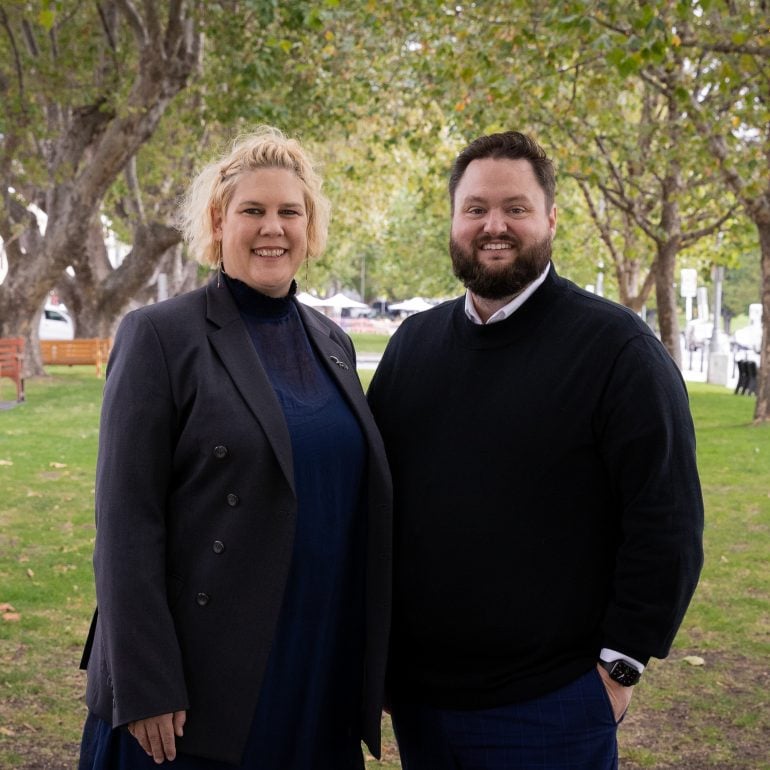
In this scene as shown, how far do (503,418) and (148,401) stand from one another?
3.11 feet

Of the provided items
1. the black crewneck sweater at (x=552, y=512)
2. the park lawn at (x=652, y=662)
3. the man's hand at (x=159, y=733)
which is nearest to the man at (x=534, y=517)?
the black crewneck sweater at (x=552, y=512)

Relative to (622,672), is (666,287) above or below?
above

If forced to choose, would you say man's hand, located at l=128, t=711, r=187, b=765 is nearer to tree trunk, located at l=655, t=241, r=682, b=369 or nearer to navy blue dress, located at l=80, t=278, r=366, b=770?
navy blue dress, located at l=80, t=278, r=366, b=770

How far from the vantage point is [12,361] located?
19281 mm

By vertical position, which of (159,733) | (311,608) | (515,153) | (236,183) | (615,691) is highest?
(515,153)

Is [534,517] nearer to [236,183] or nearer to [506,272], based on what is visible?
[506,272]

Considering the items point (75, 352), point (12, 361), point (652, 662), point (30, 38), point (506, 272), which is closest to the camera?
point (506, 272)

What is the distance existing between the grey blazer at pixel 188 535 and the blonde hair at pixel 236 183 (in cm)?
39

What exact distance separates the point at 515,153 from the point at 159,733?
186 cm

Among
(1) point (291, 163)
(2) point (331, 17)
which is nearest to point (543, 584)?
(1) point (291, 163)

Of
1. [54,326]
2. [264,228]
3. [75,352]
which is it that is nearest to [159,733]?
[264,228]

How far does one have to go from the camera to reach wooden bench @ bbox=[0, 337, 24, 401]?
19.1 metres

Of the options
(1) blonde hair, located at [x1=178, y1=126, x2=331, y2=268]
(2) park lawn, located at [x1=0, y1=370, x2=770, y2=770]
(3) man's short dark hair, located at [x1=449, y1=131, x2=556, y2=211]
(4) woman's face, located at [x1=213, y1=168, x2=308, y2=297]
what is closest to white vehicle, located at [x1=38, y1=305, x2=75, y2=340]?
(2) park lawn, located at [x1=0, y1=370, x2=770, y2=770]

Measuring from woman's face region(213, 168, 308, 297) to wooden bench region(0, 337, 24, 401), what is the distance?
16735 millimetres
